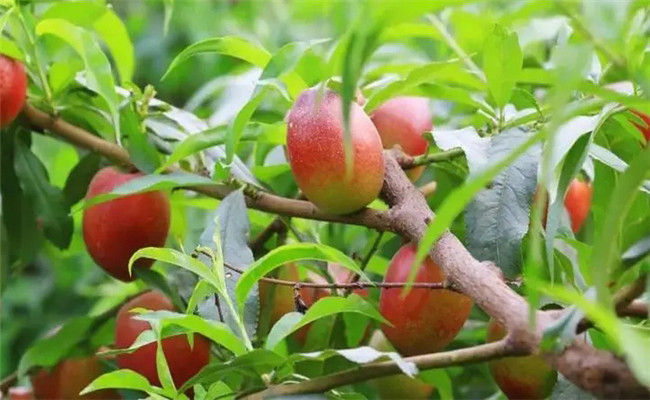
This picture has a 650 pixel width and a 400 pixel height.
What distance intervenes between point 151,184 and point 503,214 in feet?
0.73

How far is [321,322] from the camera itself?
0.73 metres

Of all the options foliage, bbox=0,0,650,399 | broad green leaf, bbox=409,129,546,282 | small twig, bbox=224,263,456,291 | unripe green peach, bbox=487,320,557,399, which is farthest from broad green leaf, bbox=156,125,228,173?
broad green leaf, bbox=409,129,546,282

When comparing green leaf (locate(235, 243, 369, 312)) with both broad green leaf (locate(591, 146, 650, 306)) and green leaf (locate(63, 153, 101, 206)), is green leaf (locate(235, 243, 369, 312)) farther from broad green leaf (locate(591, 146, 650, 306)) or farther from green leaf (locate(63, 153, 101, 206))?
green leaf (locate(63, 153, 101, 206))

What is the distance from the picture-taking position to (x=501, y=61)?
641mm

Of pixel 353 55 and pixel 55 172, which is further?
pixel 55 172

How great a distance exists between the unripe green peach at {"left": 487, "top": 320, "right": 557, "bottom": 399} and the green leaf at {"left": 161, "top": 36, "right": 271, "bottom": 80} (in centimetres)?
23

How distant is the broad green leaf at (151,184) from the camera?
2.21 feet

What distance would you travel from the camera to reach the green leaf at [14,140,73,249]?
0.83 meters

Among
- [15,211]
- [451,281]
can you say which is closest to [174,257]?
[451,281]

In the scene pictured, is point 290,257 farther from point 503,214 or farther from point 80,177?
point 80,177

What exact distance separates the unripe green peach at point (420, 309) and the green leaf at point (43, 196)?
309 mm

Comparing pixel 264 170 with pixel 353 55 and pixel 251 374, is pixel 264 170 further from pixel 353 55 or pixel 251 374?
pixel 353 55

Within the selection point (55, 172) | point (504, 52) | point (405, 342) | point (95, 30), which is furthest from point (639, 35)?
point (55, 172)

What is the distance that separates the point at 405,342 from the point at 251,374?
0.11 meters
